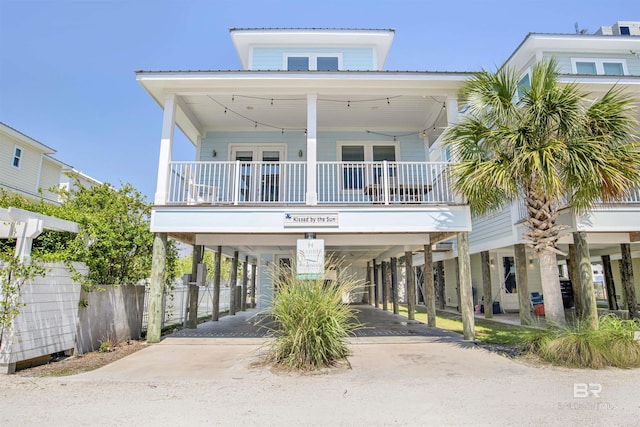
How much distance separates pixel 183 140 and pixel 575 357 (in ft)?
38.4

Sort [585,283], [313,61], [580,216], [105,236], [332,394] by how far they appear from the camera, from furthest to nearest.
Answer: [313,61] < [580,216] < [585,283] < [105,236] < [332,394]

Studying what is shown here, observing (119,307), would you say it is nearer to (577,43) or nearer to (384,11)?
(384,11)

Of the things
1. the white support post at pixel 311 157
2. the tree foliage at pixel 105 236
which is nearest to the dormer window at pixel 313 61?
the white support post at pixel 311 157

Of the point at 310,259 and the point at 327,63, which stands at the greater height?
the point at 327,63

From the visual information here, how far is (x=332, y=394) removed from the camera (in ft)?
14.4

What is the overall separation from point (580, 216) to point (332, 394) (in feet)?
24.7

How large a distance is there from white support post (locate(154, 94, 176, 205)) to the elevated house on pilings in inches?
0.9

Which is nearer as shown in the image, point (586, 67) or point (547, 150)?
point (547, 150)

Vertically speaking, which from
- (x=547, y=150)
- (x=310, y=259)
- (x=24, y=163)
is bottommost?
(x=310, y=259)

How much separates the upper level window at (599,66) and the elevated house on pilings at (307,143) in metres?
6.37

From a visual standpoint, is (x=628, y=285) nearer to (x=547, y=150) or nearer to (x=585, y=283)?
(x=585, y=283)

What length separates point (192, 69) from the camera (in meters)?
8.16

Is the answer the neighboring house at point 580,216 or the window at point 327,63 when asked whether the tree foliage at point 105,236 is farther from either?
the neighboring house at point 580,216

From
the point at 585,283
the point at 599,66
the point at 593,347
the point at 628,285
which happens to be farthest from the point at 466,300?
the point at 599,66
